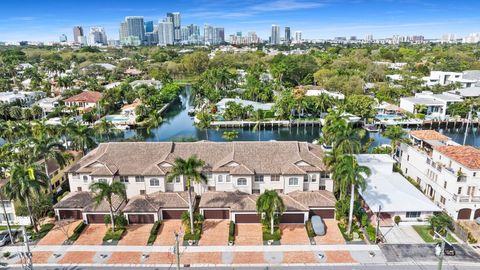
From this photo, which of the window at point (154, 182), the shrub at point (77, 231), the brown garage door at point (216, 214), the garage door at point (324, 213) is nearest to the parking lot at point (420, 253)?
the garage door at point (324, 213)

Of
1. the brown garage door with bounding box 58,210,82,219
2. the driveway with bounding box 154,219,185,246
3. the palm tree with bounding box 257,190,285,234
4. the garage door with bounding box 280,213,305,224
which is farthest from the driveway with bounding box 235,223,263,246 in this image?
the brown garage door with bounding box 58,210,82,219

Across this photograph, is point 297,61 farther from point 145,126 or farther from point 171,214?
point 171,214

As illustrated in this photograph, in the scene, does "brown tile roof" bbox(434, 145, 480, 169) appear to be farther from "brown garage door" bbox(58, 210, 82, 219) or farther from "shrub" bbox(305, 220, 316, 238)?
"brown garage door" bbox(58, 210, 82, 219)

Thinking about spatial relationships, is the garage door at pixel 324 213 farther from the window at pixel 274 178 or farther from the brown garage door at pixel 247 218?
the brown garage door at pixel 247 218

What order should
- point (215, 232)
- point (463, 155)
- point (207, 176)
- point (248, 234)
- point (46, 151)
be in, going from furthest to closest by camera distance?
1. point (46, 151)
2. point (207, 176)
3. point (463, 155)
4. point (215, 232)
5. point (248, 234)

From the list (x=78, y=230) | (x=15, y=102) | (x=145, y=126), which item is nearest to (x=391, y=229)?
(x=78, y=230)

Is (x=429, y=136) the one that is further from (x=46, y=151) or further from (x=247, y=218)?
(x=46, y=151)

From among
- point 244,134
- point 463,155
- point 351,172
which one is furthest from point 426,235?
point 244,134
